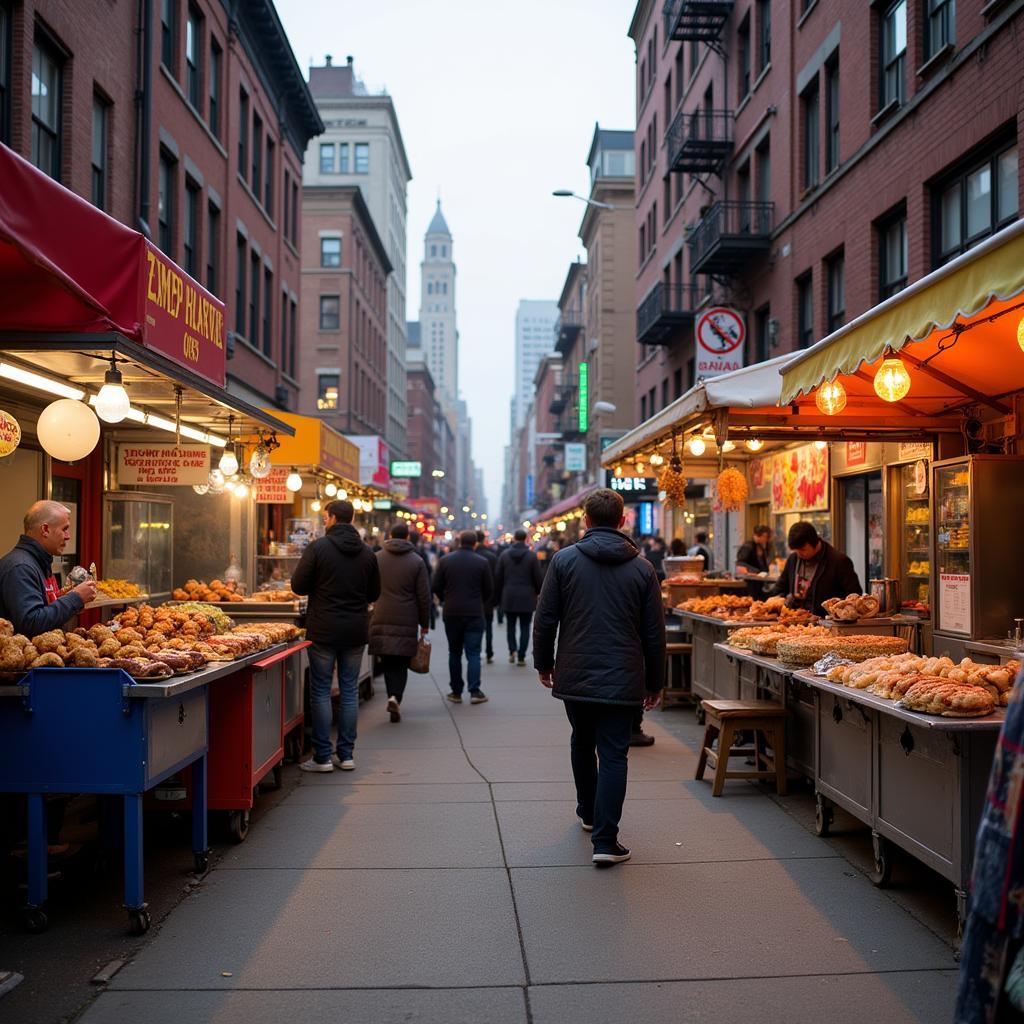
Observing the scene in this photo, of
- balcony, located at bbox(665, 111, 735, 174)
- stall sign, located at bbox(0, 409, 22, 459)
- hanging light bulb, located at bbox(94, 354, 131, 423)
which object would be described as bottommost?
stall sign, located at bbox(0, 409, 22, 459)

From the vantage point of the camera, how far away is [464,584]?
46.1 ft

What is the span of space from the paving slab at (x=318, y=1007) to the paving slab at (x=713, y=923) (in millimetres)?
365

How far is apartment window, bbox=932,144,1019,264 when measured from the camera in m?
12.1

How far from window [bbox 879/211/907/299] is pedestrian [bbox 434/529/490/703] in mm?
7328

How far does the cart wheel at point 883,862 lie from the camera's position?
19.7ft

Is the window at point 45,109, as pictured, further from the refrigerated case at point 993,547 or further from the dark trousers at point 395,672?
the refrigerated case at point 993,547

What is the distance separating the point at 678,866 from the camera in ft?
21.1

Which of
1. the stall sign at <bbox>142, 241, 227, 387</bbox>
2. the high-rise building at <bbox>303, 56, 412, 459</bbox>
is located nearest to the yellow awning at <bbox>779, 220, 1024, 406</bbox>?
the stall sign at <bbox>142, 241, 227, 387</bbox>

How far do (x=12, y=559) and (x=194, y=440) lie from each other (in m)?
6.49

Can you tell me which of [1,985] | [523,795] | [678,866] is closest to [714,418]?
[523,795]

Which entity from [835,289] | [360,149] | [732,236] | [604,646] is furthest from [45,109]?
[360,149]

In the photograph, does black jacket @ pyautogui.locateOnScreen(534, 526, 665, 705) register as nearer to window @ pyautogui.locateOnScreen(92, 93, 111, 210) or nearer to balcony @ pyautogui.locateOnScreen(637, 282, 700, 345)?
window @ pyautogui.locateOnScreen(92, 93, 111, 210)

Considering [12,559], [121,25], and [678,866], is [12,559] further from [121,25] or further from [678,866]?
[121,25]

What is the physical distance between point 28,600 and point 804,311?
1682 cm
